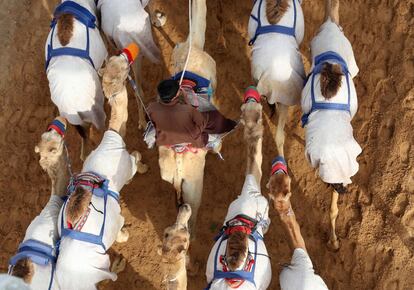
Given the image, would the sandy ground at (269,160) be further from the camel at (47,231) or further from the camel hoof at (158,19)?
the camel at (47,231)

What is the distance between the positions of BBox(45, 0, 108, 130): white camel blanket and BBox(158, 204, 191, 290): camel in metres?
2.24

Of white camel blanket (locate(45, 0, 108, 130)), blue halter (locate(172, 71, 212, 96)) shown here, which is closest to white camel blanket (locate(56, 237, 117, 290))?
white camel blanket (locate(45, 0, 108, 130))

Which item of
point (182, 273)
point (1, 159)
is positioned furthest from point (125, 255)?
point (1, 159)

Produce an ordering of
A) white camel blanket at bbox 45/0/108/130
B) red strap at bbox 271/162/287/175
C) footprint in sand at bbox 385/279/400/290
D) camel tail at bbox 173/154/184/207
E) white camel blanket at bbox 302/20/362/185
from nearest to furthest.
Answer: red strap at bbox 271/162/287/175 < white camel blanket at bbox 302/20/362/185 < camel tail at bbox 173/154/184/207 < white camel blanket at bbox 45/0/108/130 < footprint in sand at bbox 385/279/400/290

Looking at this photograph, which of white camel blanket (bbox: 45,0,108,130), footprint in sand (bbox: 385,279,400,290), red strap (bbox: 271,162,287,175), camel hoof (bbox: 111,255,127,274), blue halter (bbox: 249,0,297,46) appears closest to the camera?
red strap (bbox: 271,162,287,175)

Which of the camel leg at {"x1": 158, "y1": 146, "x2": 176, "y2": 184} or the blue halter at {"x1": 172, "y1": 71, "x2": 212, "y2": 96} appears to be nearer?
the camel leg at {"x1": 158, "y1": 146, "x2": 176, "y2": 184}

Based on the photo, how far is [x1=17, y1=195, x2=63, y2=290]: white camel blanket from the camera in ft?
15.7

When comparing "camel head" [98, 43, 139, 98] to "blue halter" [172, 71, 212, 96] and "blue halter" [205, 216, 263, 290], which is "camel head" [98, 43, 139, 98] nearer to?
"blue halter" [172, 71, 212, 96]

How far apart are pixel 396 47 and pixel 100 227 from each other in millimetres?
5264

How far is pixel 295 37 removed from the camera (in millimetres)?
5934

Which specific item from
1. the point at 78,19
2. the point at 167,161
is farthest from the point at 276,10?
the point at 78,19

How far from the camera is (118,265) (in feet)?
21.0

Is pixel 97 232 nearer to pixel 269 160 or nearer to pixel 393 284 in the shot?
pixel 269 160

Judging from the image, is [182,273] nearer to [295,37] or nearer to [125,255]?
[125,255]
